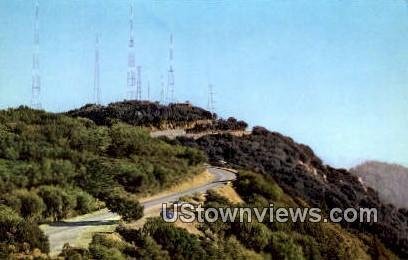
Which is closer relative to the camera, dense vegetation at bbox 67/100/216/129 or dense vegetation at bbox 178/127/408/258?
dense vegetation at bbox 178/127/408/258

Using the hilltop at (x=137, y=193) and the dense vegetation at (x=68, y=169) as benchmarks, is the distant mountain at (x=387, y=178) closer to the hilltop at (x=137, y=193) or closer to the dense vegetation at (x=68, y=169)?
the hilltop at (x=137, y=193)

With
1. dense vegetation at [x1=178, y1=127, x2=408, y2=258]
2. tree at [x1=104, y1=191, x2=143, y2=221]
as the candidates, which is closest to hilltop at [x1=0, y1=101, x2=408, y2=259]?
tree at [x1=104, y1=191, x2=143, y2=221]

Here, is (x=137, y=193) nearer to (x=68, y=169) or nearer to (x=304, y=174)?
(x=68, y=169)

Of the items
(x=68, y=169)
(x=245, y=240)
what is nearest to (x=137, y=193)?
(x=68, y=169)

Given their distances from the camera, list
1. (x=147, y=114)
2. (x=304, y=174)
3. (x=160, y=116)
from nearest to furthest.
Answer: (x=304, y=174)
(x=160, y=116)
(x=147, y=114)

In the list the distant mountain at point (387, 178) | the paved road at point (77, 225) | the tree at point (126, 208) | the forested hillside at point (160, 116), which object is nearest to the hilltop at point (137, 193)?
the tree at point (126, 208)

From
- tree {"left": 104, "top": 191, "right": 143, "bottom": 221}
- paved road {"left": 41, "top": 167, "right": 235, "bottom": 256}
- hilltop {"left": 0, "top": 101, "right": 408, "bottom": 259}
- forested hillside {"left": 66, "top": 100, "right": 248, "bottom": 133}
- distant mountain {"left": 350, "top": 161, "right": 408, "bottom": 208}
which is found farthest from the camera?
distant mountain {"left": 350, "top": 161, "right": 408, "bottom": 208}

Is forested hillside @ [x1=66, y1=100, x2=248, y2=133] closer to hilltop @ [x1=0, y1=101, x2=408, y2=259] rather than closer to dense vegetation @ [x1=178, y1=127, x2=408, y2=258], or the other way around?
dense vegetation @ [x1=178, y1=127, x2=408, y2=258]
